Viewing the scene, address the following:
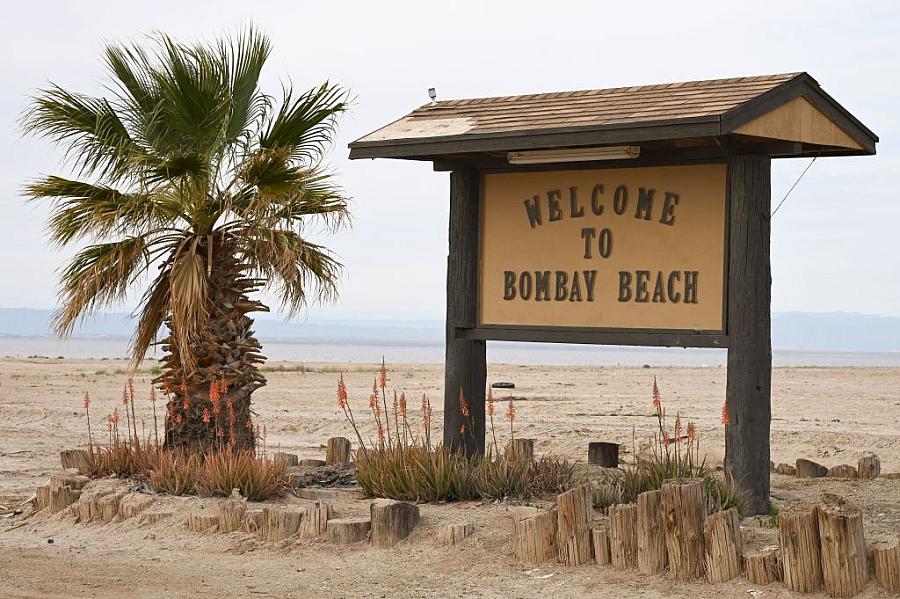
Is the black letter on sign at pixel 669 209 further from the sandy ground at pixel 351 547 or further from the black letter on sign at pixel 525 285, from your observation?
the sandy ground at pixel 351 547

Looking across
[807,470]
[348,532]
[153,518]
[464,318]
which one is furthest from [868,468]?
[153,518]

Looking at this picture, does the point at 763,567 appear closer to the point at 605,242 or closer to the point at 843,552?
the point at 843,552

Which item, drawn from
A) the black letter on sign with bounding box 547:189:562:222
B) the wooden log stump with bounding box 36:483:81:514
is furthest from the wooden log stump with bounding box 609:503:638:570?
the wooden log stump with bounding box 36:483:81:514

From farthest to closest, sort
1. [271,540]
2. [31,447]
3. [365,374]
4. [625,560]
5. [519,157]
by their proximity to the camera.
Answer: [365,374]
[31,447]
[519,157]
[271,540]
[625,560]

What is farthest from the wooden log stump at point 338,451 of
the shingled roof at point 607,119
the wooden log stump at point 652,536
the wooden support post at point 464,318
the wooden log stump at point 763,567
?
the wooden log stump at point 763,567

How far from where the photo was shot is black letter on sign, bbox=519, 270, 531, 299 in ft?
36.0

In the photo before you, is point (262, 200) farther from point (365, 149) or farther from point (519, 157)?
point (519, 157)

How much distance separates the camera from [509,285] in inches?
437

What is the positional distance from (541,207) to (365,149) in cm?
174

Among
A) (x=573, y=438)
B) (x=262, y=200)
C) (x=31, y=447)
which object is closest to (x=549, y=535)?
(x=262, y=200)

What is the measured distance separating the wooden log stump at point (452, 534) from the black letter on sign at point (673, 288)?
2.98 metres

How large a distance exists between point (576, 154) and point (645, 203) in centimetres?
76

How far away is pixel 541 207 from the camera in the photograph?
1095 cm

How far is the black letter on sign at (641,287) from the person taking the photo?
1031 centimetres
